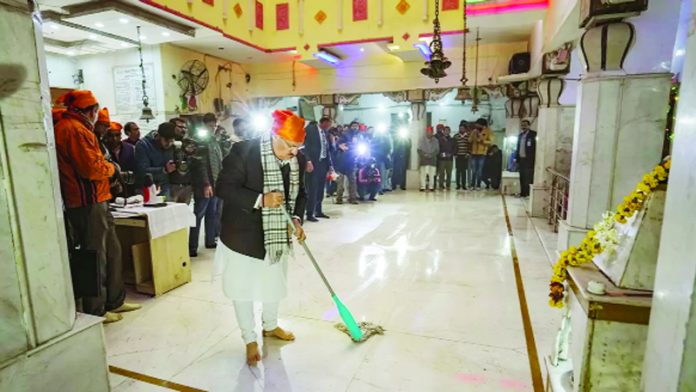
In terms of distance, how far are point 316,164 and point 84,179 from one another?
12.2 ft

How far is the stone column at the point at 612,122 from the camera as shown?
3.08 meters

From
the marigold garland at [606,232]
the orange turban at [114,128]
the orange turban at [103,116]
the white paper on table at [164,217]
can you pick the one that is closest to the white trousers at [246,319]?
the white paper on table at [164,217]

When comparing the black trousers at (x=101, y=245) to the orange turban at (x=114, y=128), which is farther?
the orange turban at (x=114, y=128)

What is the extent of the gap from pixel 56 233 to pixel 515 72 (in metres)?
8.30

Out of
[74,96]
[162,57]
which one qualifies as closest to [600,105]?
[74,96]

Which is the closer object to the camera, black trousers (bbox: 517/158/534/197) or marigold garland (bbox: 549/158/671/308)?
marigold garland (bbox: 549/158/671/308)

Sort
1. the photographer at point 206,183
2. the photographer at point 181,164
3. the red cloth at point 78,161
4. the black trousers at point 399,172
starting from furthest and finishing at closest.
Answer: the black trousers at point 399,172 → the photographer at point 206,183 → the photographer at point 181,164 → the red cloth at point 78,161

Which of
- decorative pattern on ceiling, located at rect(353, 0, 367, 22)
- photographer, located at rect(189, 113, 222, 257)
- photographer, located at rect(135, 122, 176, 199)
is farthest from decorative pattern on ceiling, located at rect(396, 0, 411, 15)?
photographer, located at rect(135, 122, 176, 199)

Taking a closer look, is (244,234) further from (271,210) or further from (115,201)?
(115,201)

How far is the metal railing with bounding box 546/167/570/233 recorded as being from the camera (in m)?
5.19

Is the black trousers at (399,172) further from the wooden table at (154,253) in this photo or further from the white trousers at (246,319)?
the white trousers at (246,319)

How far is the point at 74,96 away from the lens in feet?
8.39

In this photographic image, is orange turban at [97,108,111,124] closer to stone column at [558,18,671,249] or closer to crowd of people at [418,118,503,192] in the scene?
stone column at [558,18,671,249]

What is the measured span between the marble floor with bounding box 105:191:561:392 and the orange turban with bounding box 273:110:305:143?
4.39 feet
